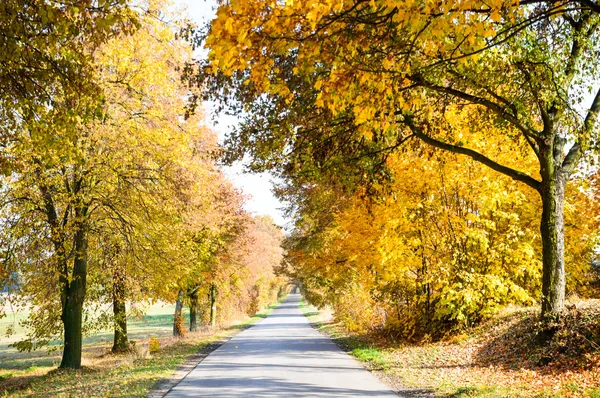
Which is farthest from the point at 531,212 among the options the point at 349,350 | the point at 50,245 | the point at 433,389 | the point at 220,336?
the point at 220,336

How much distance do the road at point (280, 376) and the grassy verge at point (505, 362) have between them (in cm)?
64

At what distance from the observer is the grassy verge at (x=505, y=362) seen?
9.96m

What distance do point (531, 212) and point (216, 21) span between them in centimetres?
1542

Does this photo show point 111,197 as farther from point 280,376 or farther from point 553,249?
point 553,249

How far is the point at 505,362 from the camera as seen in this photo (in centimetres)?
1285

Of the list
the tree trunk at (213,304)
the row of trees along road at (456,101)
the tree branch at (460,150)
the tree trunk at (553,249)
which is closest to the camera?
the row of trees along road at (456,101)

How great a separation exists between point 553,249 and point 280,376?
21.5ft

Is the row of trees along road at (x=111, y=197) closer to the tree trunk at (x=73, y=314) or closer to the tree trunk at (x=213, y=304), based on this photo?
the tree trunk at (x=73, y=314)

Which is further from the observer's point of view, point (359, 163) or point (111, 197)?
point (111, 197)

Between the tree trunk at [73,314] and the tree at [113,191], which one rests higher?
the tree at [113,191]

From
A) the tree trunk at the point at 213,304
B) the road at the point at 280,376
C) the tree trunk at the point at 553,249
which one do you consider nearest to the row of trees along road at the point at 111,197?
the road at the point at 280,376

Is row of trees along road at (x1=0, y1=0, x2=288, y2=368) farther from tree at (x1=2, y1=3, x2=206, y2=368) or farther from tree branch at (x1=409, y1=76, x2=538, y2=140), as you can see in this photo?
tree branch at (x1=409, y1=76, x2=538, y2=140)

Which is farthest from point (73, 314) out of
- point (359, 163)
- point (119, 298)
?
point (359, 163)

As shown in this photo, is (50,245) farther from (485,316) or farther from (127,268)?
(485,316)
